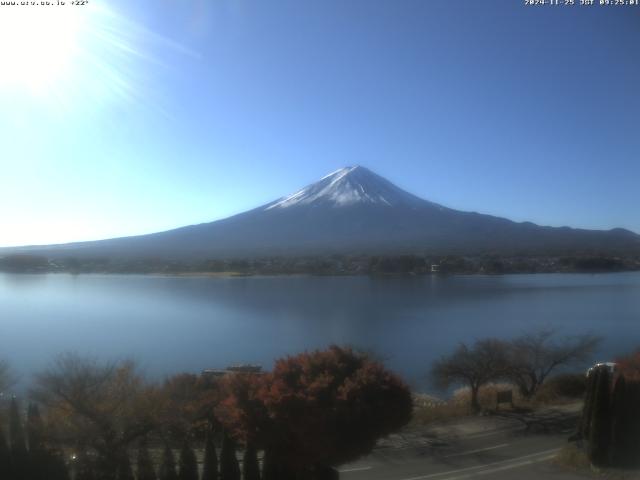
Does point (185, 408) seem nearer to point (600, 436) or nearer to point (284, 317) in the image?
point (600, 436)

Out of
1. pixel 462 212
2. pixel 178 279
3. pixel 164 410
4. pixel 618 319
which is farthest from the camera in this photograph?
pixel 462 212

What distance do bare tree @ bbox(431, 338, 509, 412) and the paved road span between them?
8.26 feet

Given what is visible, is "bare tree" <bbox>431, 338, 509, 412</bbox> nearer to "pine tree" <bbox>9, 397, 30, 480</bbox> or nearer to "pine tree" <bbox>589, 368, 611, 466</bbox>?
"pine tree" <bbox>589, 368, 611, 466</bbox>

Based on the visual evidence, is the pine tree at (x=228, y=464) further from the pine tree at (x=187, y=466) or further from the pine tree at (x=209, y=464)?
the pine tree at (x=187, y=466)

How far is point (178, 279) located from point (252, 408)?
37008 millimetres

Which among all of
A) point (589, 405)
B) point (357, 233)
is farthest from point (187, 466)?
point (357, 233)

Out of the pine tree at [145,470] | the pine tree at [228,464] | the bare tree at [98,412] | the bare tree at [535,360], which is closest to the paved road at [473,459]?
the pine tree at [228,464]

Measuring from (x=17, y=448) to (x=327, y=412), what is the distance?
2.85 m

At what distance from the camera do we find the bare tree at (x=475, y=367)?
38.6 ft

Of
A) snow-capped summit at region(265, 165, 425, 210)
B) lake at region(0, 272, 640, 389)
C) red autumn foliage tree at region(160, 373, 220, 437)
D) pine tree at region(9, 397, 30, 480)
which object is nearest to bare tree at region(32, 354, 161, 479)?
red autumn foliage tree at region(160, 373, 220, 437)

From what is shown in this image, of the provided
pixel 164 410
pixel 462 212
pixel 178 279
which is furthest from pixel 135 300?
pixel 462 212

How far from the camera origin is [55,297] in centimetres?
3081

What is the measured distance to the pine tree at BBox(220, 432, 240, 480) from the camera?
19.0ft

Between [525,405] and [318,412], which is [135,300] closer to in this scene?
Answer: [525,405]
